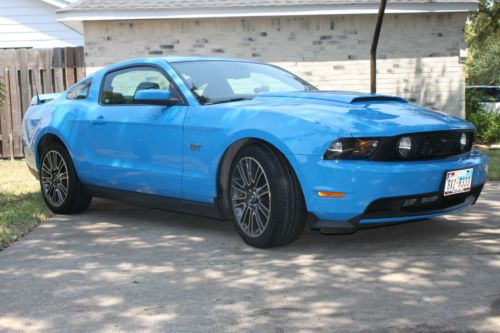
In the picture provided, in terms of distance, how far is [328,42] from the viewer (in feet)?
44.7

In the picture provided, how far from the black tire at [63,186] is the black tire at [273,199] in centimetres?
223

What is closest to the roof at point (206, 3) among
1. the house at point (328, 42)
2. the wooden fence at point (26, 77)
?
the house at point (328, 42)

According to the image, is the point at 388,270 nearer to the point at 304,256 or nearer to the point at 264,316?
the point at 304,256

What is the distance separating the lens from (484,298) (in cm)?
397

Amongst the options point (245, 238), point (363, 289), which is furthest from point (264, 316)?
point (245, 238)

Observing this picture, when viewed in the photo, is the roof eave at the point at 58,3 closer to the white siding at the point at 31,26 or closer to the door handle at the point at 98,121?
the white siding at the point at 31,26

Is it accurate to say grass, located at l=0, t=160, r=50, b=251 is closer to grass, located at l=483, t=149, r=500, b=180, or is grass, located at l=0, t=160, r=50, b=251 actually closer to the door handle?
the door handle

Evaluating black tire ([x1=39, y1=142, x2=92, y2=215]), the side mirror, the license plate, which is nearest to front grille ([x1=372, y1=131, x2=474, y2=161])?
the license plate

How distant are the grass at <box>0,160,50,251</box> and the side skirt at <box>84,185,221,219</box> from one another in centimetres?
66

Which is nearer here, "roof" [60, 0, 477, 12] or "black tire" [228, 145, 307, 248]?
"black tire" [228, 145, 307, 248]

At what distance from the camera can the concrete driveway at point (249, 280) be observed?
3697mm

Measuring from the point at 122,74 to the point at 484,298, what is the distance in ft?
13.3

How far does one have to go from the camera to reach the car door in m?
5.80

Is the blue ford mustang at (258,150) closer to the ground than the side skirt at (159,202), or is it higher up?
higher up
